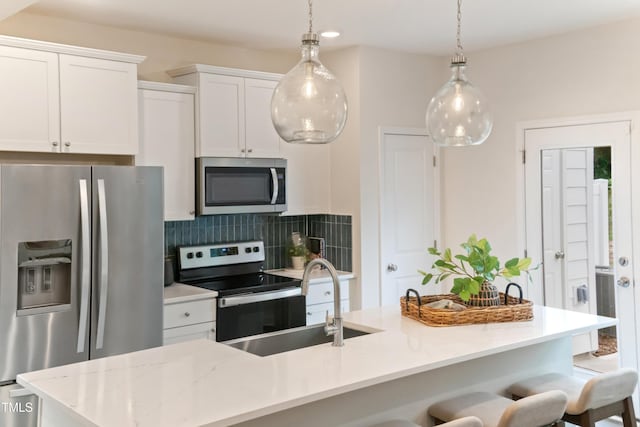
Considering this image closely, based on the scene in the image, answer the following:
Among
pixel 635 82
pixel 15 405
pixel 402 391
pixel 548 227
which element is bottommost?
pixel 15 405

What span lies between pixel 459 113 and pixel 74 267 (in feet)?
7.02

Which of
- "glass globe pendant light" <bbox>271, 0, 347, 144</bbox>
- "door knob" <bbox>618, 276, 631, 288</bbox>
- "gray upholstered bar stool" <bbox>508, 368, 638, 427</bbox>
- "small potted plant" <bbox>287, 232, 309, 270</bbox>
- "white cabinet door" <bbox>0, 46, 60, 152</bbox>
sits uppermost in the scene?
"white cabinet door" <bbox>0, 46, 60, 152</bbox>

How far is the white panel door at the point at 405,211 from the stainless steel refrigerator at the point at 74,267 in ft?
6.33

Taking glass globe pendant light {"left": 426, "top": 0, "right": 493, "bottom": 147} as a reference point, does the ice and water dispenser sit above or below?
below

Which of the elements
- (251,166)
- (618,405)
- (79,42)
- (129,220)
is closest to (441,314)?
(618,405)

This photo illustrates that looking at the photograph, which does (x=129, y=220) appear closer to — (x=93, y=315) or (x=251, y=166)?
(x=93, y=315)

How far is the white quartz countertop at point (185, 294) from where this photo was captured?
12.6 ft

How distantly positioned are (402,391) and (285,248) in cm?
271

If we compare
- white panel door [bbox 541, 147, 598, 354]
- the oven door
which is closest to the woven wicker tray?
the oven door

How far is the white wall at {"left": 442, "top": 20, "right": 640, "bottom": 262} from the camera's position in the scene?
13.7 ft

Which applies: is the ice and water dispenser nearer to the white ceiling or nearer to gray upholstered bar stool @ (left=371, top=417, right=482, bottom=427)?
the white ceiling

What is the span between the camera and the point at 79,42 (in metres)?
3.99

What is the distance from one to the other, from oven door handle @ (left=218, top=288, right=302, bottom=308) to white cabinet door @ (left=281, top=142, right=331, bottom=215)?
0.72m

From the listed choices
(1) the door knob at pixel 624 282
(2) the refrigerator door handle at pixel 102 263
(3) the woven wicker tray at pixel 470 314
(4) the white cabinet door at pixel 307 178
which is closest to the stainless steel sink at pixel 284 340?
(3) the woven wicker tray at pixel 470 314
